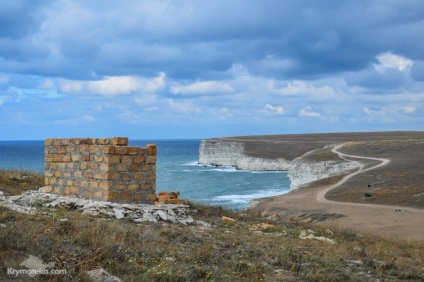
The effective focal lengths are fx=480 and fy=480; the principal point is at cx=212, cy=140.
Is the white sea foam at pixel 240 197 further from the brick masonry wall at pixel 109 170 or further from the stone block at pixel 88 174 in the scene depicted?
the stone block at pixel 88 174

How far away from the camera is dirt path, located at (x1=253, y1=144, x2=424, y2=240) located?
22703mm

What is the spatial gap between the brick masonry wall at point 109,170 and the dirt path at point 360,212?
10859mm

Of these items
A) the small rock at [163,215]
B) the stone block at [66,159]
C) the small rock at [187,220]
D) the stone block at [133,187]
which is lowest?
the small rock at [187,220]

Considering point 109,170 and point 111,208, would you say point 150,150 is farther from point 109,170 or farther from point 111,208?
point 111,208

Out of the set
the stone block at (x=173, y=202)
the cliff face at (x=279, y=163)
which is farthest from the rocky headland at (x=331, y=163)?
the stone block at (x=173, y=202)

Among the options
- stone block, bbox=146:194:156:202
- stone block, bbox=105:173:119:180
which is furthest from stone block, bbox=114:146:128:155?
stone block, bbox=146:194:156:202

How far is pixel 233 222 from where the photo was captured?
14992 millimetres

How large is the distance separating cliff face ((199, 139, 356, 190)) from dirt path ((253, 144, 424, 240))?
11860mm

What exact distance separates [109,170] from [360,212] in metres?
18.8

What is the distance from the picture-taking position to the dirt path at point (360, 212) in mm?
22703

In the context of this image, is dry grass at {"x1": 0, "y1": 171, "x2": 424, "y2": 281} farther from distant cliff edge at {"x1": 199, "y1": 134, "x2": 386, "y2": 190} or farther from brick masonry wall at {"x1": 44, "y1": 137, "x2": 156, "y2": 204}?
distant cliff edge at {"x1": 199, "y1": 134, "x2": 386, "y2": 190}

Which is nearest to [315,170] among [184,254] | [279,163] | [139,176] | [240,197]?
[240,197]

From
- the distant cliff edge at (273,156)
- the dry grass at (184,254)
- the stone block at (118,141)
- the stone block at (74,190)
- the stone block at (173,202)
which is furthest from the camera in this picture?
the distant cliff edge at (273,156)

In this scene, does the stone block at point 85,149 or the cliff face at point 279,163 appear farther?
the cliff face at point 279,163
